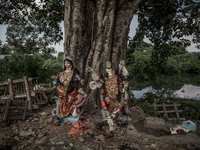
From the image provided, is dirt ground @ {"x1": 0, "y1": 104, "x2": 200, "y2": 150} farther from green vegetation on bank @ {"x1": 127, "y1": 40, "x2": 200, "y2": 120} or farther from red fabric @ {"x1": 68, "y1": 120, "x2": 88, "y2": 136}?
green vegetation on bank @ {"x1": 127, "y1": 40, "x2": 200, "y2": 120}

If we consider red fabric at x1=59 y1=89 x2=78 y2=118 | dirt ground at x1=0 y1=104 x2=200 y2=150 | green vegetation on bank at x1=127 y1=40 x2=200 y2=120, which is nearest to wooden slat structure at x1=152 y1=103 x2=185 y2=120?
green vegetation on bank at x1=127 y1=40 x2=200 y2=120

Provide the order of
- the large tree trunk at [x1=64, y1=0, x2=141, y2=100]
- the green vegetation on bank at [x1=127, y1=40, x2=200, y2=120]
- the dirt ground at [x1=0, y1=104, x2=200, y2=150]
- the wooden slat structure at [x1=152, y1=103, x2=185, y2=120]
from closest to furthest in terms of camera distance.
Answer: the dirt ground at [x1=0, y1=104, x2=200, y2=150], the large tree trunk at [x1=64, y1=0, x2=141, y2=100], the wooden slat structure at [x1=152, y1=103, x2=185, y2=120], the green vegetation on bank at [x1=127, y1=40, x2=200, y2=120]

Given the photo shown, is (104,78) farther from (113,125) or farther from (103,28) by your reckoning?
(103,28)

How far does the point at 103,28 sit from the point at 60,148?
153 inches

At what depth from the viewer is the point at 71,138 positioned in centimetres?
347

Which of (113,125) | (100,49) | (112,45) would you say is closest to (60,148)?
(113,125)

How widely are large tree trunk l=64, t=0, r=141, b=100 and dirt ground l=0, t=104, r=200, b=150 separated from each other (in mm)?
1679

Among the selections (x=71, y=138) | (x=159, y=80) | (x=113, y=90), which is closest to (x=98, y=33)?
(x=113, y=90)

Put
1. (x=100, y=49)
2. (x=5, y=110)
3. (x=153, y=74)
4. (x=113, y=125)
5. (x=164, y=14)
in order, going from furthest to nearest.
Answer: (x=153, y=74), (x=164, y=14), (x=100, y=49), (x=5, y=110), (x=113, y=125)

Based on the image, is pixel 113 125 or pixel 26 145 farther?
pixel 113 125

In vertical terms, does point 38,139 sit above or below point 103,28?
below

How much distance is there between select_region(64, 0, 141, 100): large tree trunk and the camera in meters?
4.75

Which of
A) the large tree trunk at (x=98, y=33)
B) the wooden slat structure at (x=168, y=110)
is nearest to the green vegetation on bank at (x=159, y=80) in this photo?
the wooden slat structure at (x=168, y=110)

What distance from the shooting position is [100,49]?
15.5ft
